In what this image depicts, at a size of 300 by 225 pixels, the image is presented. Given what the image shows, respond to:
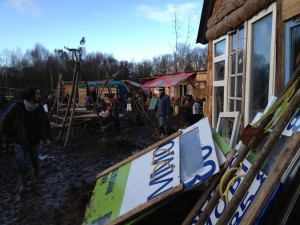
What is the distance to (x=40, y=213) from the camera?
4125 millimetres

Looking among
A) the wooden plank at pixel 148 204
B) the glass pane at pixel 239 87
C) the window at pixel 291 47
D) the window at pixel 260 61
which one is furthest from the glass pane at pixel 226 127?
the wooden plank at pixel 148 204

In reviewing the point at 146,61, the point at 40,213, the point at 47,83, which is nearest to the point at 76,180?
the point at 40,213

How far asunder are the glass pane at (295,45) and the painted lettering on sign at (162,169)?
64.3 inches

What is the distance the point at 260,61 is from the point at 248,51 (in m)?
0.39

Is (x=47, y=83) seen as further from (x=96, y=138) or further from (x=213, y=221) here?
(x=213, y=221)

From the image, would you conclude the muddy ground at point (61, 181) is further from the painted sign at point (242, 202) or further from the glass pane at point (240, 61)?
the glass pane at point (240, 61)

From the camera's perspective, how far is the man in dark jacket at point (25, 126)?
5023 mm

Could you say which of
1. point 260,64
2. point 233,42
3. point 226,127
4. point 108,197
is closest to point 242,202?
point 108,197

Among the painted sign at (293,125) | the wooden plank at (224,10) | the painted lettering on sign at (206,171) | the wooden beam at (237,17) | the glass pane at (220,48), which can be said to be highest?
the wooden plank at (224,10)

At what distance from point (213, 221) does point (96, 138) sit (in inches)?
334

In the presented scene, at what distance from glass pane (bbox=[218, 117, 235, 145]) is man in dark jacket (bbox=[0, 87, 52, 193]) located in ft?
10.2

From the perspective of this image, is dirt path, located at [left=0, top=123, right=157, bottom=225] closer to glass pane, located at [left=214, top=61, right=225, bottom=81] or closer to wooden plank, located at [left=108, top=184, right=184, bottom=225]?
wooden plank, located at [left=108, top=184, right=184, bottom=225]

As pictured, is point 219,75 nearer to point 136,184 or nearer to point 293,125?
point 136,184

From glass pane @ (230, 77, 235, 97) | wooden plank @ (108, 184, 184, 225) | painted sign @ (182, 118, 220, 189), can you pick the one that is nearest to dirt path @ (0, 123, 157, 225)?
wooden plank @ (108, 184, 184, 225)
